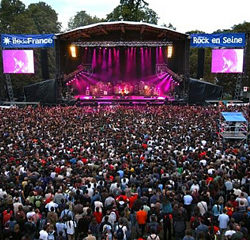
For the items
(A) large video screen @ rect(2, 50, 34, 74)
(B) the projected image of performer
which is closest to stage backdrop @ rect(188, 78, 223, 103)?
(B) the projected image of performer

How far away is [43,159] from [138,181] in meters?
3.67

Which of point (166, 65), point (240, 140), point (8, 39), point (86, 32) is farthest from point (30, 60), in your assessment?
point (240, 140)

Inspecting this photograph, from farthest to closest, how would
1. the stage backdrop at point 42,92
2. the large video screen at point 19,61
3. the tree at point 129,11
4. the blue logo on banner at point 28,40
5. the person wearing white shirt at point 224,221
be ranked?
the tree at point 129,11, the stage backdrop at point 42,92, the large video screen at point 19,61, the blue logo on banner at point 28,40, the person wearing white shirt at point 224,221

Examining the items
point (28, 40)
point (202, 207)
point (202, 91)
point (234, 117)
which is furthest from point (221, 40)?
point (202, 207)

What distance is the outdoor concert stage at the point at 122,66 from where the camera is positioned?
25625 millimetres

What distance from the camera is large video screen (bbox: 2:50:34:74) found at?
2580cm

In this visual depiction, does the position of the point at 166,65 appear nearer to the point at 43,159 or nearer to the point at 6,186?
the point at 43,159

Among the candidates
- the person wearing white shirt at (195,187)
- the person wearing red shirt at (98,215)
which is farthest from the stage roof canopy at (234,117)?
the person wearing red shirt at (98,215)

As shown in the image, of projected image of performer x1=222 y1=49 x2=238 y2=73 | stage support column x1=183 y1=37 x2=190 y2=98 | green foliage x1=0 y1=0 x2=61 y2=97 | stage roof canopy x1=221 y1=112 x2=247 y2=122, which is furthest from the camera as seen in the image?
green foliage x1=0 y1=0 x2=61 y2=97

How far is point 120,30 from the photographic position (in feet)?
84.8

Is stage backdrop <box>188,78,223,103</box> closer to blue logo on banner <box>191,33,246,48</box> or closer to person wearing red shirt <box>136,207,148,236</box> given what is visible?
blue logo on banner <box>191,33,246,48</box>

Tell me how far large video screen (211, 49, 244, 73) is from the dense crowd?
42.8ft

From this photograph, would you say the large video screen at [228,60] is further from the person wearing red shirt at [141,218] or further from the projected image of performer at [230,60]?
the person wearing red shirt at [141,218]

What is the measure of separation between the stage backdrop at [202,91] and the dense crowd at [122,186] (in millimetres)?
13571
